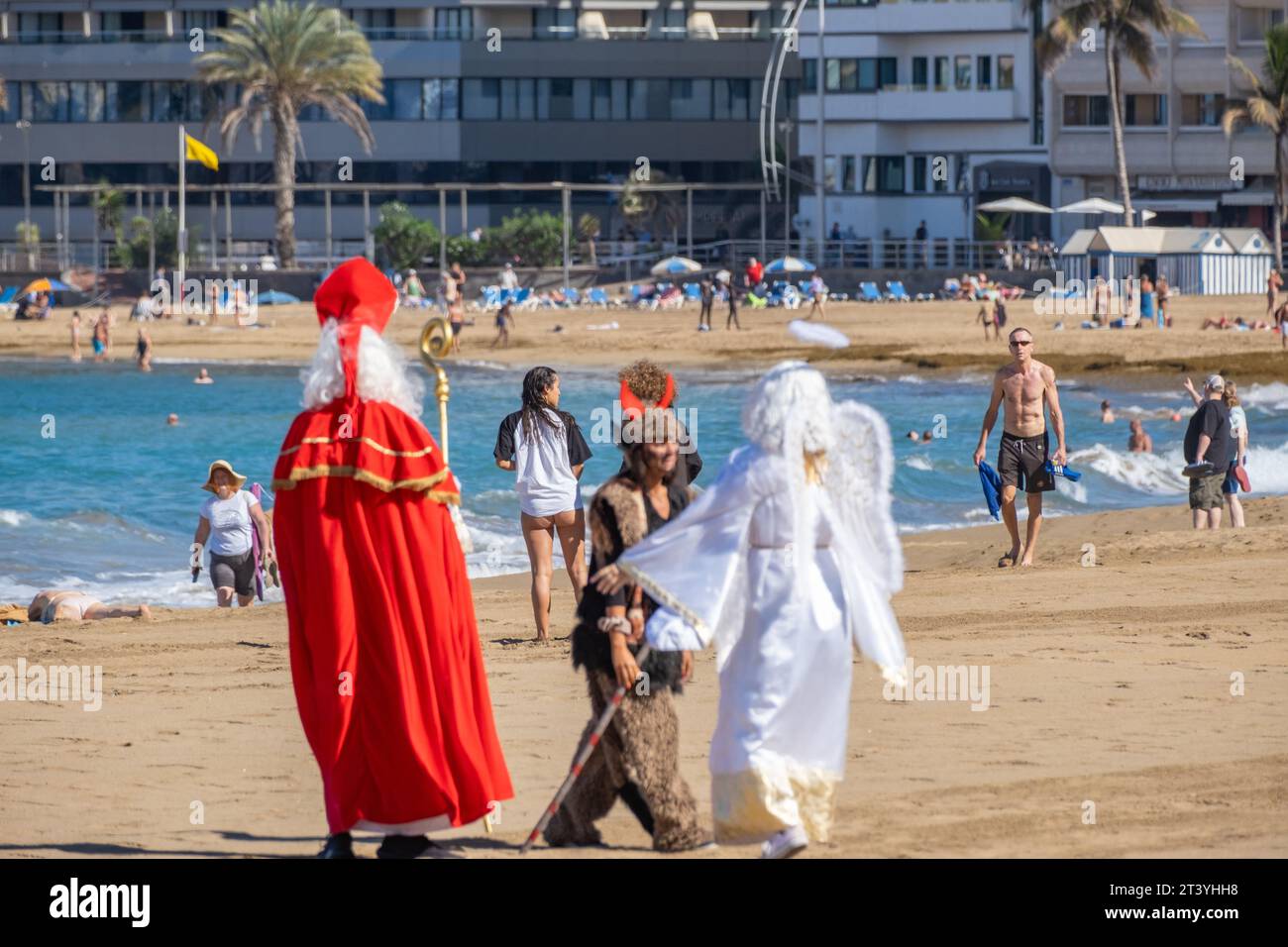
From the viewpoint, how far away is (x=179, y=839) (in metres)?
7.37

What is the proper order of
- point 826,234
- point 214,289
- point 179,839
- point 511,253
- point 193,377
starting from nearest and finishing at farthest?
point 179,839
point 193,377
point 214,289
point 511,253
point 826,234

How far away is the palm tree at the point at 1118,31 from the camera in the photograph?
→ 2168 inches

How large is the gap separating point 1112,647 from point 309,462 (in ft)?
17.8

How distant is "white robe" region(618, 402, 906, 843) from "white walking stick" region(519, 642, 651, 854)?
234 mm

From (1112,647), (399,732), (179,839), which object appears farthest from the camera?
(1112,647)

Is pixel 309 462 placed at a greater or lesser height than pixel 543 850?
greater

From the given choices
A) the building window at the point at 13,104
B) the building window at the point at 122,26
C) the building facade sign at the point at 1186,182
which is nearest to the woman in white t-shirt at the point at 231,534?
the building facade sign at the point at 1186,182

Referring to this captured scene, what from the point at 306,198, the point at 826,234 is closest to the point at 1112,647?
the point at 826,234

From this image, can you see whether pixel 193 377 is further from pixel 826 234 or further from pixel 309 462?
pixel 309 462

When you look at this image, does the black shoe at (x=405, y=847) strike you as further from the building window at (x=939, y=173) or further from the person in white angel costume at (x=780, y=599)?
the building window at (x=939, y=173)

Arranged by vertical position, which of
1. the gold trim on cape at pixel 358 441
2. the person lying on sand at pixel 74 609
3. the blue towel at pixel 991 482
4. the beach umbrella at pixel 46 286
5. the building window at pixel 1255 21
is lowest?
the person lying on sand at pixel 74 609

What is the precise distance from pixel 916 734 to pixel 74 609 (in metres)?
7.66

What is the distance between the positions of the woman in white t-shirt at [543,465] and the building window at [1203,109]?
54.6 meters

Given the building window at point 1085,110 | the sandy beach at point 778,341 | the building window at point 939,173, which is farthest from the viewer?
the building window at point 939,173
